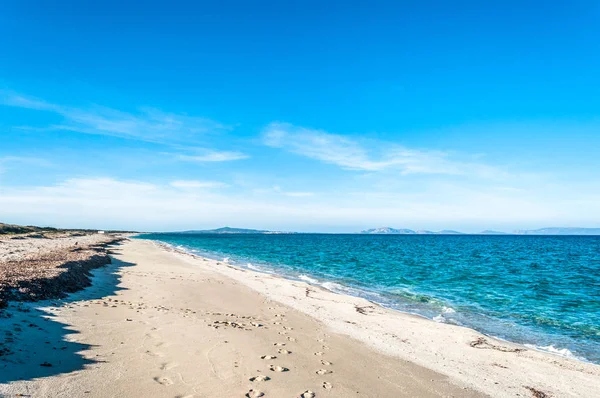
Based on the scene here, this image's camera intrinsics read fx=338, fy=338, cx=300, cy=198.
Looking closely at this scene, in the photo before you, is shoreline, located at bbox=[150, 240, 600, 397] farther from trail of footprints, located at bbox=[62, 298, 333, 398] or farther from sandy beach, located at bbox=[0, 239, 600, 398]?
trail of footprints, located at bbox=[62, 298, 333, 398]

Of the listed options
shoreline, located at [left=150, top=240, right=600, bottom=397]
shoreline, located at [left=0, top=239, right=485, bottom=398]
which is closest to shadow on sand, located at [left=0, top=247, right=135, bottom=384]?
shoreline, located at [left=0, top=239, right=485, bottom=398]

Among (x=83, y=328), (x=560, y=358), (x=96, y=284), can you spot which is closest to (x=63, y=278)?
(x=96, y=284)

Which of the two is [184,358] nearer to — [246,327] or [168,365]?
[168,365]

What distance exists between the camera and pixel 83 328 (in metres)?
10.1

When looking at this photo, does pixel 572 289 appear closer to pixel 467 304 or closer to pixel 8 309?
pixel 467 304

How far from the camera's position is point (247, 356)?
9070 millimetres

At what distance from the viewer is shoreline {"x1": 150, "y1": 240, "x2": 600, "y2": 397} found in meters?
9.06

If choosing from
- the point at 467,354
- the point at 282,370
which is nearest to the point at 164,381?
the point at 282,370

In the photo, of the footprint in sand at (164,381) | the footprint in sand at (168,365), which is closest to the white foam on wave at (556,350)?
the footprint in sand at (168,365)

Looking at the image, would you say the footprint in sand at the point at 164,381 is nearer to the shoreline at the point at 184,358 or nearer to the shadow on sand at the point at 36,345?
the shoreline at the point at 184,358

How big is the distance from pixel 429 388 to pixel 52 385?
807cm

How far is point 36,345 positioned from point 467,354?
1243 centimetres

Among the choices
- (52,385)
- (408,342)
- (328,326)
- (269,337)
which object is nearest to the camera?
(52,385)

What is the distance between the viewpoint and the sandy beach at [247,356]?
702cm
